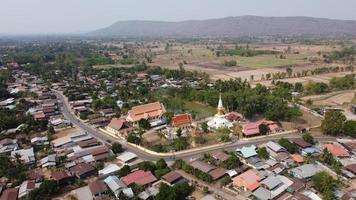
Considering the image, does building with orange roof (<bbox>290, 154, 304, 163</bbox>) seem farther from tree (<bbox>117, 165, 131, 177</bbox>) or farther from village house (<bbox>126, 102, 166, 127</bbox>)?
village house (<bbox>126, 102, 166, 127</bbox>)

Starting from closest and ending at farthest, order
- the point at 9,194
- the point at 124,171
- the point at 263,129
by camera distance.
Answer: the point at 9,194
the point at 124,171
the point at 263,129

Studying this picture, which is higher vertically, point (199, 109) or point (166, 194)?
point (166, 194)

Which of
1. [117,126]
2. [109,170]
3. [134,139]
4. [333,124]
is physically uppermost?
[333,124]

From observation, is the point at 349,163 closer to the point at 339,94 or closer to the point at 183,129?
the point at 183,129

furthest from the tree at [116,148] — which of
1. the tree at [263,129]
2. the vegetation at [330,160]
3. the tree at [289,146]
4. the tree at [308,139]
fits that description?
the vegetation at [330,160]

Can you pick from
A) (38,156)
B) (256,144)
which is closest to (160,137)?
(256,144)

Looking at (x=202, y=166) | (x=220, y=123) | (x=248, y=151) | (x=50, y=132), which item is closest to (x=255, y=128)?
(x=220, y=123)

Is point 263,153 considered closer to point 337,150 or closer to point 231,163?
point 231,163

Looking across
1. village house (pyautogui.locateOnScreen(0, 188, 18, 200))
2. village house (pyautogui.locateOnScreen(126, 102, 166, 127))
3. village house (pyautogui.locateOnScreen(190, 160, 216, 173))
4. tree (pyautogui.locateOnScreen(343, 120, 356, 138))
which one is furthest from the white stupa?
village house (pyautogui.locateOnScreen(0, 188, 18, 200))
